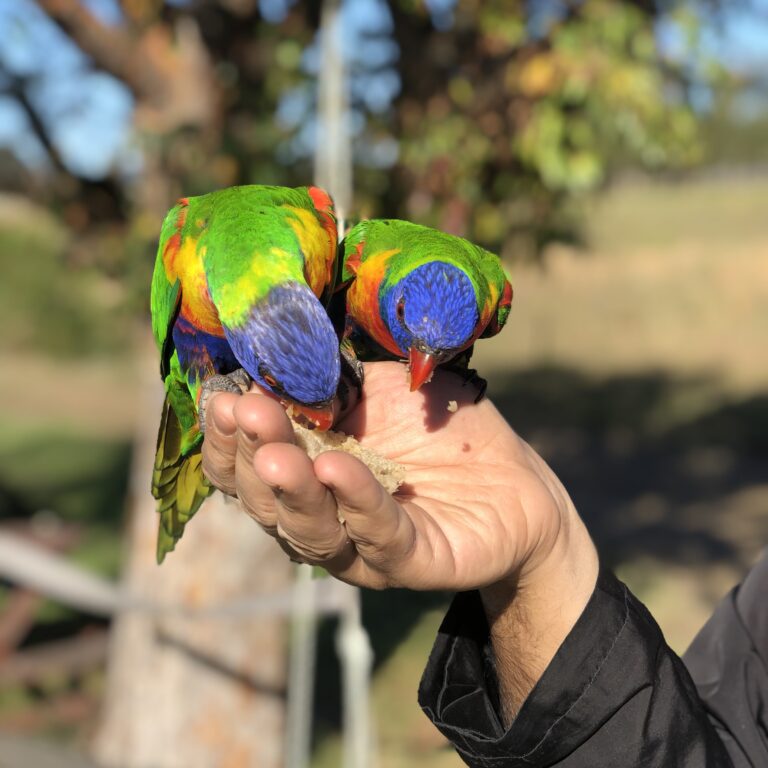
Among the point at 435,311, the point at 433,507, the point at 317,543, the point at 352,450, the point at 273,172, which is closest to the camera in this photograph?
the point at 317,543

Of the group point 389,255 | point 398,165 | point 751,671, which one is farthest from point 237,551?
point 751,671

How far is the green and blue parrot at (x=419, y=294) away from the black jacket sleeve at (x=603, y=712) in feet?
1.53

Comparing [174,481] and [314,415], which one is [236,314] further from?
[174,481]

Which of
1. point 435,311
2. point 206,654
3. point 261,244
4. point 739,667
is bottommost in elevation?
point 206,654

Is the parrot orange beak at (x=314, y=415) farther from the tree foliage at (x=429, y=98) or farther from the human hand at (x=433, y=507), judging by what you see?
the tree foliage at (x=429, y=98)

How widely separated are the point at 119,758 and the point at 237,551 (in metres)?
1.23

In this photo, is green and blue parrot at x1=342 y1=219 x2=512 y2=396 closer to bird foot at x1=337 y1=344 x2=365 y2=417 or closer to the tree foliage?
bird foot at x1=337 y1=344 x2=365 y2=417

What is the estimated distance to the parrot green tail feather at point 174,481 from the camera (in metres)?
1.60

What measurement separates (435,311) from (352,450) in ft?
1.12

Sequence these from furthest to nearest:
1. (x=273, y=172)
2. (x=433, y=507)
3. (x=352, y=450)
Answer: (x=273, y=172) < (x=352, y=450) < (x=433, y=507)

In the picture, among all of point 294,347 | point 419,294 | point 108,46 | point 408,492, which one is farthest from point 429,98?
point 408,492

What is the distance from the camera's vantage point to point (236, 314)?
4.65ft

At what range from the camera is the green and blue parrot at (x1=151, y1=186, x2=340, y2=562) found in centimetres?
135

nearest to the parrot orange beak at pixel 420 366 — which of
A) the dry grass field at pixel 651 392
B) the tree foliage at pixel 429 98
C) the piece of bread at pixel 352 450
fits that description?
the piece of bread at pixel 352 450
